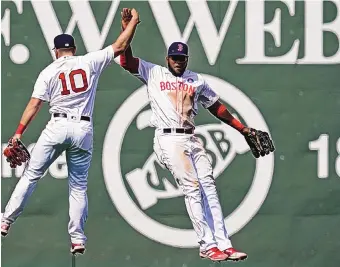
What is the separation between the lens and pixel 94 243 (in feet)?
44.4

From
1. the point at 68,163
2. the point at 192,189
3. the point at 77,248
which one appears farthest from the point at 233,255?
the point at 68,163

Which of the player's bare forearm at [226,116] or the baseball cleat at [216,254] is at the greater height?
the player's bare forearm at [226,116]

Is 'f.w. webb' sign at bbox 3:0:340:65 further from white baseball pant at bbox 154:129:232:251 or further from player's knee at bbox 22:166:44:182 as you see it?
player's knee at bbox 22:166:44:182

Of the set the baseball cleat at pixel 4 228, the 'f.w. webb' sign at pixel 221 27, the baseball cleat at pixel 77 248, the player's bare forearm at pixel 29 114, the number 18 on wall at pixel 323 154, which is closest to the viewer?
the player's bare forearm at pixel 29 114

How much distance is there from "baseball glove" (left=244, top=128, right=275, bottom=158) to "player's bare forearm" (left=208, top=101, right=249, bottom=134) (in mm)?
103

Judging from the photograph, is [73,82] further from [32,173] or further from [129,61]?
[32,173]

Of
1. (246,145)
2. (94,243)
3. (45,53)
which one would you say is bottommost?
(94,243)

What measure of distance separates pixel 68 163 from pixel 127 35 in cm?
133

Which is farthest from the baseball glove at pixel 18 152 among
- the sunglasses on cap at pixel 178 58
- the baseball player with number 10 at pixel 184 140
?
the sunglasses on cap at pixel 178 58

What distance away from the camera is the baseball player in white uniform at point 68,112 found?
12258 millimetres

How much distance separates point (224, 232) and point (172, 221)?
1.11 meters

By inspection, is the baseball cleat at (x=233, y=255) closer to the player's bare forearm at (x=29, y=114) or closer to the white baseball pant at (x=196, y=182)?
the white baseball pant at (x=196, y=182)

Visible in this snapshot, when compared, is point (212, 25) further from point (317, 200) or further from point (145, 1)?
Result: point (317, 200)

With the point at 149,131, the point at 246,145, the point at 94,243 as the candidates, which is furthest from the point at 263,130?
the point at 94,243
